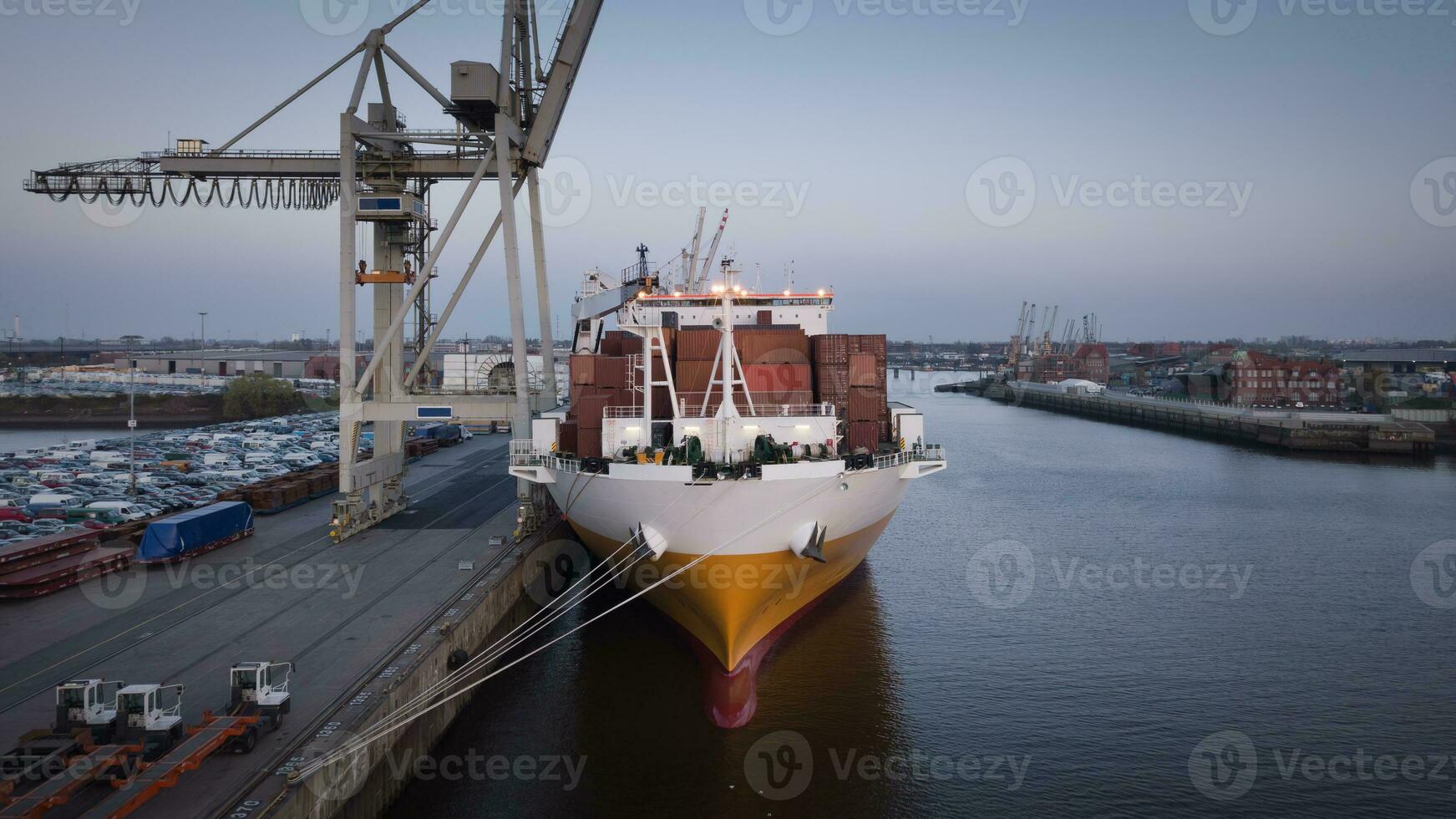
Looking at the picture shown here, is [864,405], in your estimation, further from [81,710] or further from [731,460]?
[81,710]

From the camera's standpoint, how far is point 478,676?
1747 centimetres

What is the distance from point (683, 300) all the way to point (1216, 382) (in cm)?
9027

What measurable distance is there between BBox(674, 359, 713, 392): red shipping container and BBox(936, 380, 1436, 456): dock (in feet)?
196

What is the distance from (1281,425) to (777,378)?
62158 mm

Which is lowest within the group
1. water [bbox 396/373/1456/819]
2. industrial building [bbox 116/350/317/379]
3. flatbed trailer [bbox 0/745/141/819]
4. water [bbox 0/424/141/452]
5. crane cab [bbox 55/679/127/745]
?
water [bbox 396/373/1456/819]

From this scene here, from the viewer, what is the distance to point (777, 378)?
20.8 metres

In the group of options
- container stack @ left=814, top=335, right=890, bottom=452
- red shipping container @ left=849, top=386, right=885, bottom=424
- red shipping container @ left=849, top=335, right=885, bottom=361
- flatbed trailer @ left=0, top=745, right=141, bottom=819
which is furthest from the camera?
red shipping container @ left=849, top=335, right=885, bottom=361

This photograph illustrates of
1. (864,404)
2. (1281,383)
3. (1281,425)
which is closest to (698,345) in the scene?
(864,404)

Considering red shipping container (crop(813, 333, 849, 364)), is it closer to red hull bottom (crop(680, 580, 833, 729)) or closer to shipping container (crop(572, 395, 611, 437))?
shipping container (crop(572, 395, 611, 437))

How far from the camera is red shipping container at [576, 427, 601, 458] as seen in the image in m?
20.0

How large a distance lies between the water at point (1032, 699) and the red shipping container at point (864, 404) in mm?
5942

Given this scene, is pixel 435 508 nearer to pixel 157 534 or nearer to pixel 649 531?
pixel 157 534

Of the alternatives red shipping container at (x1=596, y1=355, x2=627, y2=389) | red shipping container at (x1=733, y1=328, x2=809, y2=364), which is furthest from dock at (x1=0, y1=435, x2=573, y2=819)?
red shipping container at (x1=733, y1=328, x2=809, y2=364)

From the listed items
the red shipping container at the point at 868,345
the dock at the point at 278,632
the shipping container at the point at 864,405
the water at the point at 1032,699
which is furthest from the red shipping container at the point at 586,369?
the red shipping container at the point at 868,345
